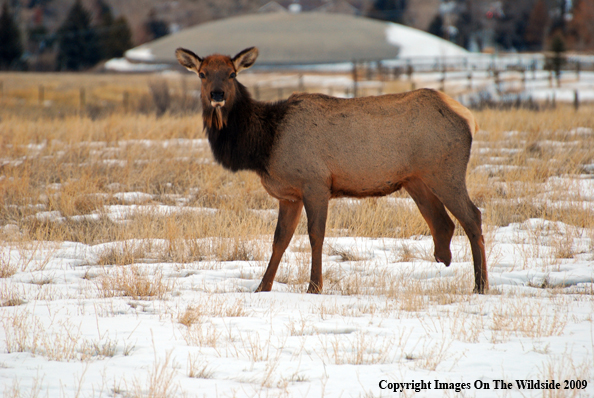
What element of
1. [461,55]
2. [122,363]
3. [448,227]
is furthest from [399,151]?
[461,55]

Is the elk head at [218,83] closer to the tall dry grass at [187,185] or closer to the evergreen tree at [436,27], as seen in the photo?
the tall dry grass at [187,185]

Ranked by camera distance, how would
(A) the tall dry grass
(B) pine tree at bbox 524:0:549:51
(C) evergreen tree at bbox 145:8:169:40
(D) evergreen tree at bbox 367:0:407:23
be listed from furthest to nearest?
(D) evergreen tree at bbox 367:0:407:23 < (C) evergreen tree at bbox 145:8:169:40 < (B) pine tree at bbox 524:0:549:51 < (A) the tall dry grass

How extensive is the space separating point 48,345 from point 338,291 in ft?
9.51

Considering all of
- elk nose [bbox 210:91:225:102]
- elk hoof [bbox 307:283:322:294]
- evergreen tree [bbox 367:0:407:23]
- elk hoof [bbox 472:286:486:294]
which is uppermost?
elk nose [bbox 210:91:225:102]

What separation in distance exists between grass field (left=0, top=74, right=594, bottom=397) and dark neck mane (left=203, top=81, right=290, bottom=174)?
1238 mm

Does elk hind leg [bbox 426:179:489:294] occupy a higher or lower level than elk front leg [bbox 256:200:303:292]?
higher

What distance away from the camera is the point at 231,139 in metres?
6.83

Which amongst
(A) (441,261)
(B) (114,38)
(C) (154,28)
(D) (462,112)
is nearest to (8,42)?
(B) (114,38)

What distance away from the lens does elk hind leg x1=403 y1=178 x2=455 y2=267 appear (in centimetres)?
701

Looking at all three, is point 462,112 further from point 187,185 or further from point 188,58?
point 187,185

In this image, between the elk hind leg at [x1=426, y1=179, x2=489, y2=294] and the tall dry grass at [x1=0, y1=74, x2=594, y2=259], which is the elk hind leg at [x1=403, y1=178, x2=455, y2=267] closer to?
the elk hind leg at [x1=426, y1=179, x2=489, y2=294]

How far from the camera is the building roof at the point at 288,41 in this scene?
53.8 metres

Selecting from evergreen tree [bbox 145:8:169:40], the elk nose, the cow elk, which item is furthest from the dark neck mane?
evergreen tree [bbox 145:8:169:40]

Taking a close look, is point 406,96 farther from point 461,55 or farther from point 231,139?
point 461,55
